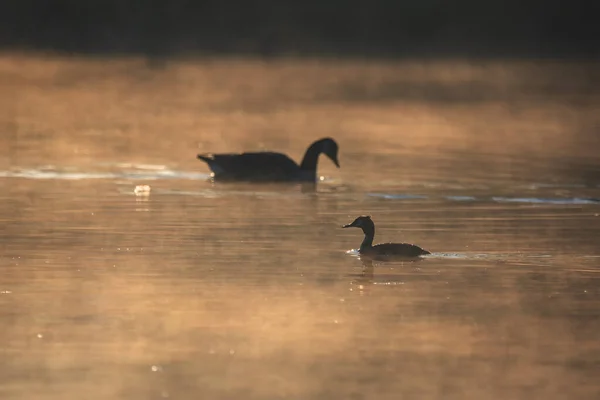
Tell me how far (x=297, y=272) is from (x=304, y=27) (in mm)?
78919

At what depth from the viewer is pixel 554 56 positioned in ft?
238

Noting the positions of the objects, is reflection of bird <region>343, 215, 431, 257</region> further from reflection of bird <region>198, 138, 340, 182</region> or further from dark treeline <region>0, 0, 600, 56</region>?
dark treeline <region>0, 0, 600, 56</region>

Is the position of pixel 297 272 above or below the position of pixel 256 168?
below

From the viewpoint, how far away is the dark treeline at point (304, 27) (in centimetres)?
7988

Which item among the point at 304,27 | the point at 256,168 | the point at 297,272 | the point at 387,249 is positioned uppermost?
the point at 304,27

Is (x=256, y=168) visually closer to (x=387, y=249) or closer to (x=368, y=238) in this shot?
(x=368, y=238)

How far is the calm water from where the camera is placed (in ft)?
33.8

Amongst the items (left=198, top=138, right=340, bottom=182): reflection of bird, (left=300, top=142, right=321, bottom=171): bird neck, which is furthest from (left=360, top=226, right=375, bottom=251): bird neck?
(left=300, top=142, right=321, bottom=171): bird neck

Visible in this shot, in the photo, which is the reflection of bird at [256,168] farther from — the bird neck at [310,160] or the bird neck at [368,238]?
the bird neck at [368,238]

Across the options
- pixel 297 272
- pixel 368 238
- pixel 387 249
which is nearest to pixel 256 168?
pixel 368 238

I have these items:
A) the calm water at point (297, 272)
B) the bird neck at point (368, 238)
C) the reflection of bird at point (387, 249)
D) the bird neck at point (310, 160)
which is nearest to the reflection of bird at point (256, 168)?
the bird neck at point (310, 160)

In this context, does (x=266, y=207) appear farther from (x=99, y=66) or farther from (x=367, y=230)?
(x=99, y=66)

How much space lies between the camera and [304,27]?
91.9 meters

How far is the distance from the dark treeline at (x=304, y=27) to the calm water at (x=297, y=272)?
50.1m
